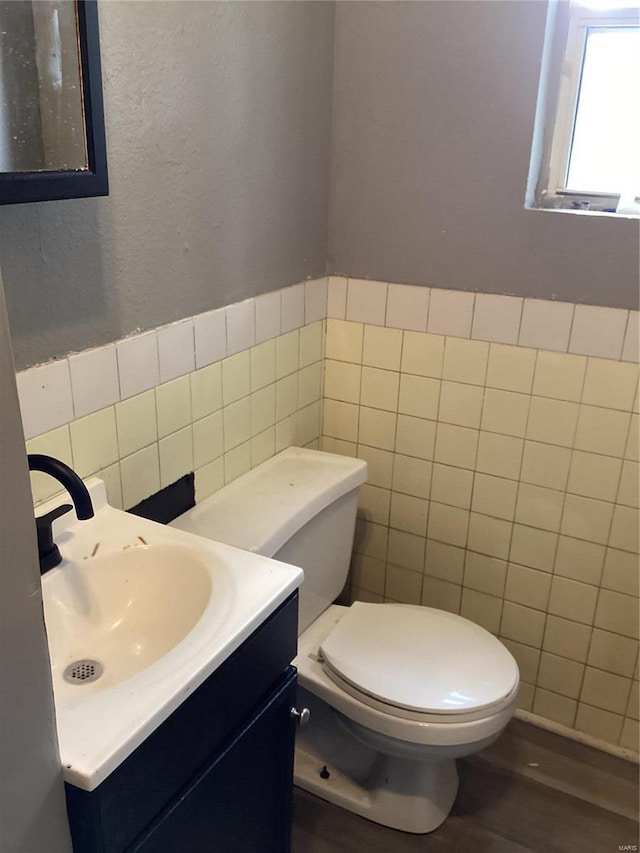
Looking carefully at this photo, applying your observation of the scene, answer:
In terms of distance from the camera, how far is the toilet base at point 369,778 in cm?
173

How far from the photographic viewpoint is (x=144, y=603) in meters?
1.26

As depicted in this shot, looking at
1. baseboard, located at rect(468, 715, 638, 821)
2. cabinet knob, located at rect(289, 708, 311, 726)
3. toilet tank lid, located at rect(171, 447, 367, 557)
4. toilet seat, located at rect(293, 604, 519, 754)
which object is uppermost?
toilet tank lid, located at rect(171, 447, 367, 557)

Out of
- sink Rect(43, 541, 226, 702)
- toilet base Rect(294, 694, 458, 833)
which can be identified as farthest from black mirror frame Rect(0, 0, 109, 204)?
toilet base Rect(294, 694, 458, 833)

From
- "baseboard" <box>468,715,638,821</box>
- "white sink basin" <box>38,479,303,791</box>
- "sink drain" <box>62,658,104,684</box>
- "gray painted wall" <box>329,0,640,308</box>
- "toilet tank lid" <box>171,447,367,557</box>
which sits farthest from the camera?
"baseboard" <box>468,715,638,821</box>

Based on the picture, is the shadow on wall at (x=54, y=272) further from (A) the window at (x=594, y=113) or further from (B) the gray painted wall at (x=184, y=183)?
(A) the window at (x=594, y=113)

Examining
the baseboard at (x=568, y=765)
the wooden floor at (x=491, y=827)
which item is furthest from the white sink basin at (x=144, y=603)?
the baseboard at (x=568, y=765)

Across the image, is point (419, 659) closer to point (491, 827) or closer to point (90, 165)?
point (491, 827)

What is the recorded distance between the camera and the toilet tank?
60.6 inches

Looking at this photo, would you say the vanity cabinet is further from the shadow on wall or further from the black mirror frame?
the black mirror frame

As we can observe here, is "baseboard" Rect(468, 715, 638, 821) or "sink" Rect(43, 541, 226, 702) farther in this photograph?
"baseboard" Rect(468, 715, 638, 821)

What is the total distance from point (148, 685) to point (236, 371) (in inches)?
34.2

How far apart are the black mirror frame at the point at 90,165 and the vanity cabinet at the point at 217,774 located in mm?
715

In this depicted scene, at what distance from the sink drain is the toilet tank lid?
375 millimetres

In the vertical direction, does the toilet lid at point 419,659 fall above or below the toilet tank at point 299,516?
below
